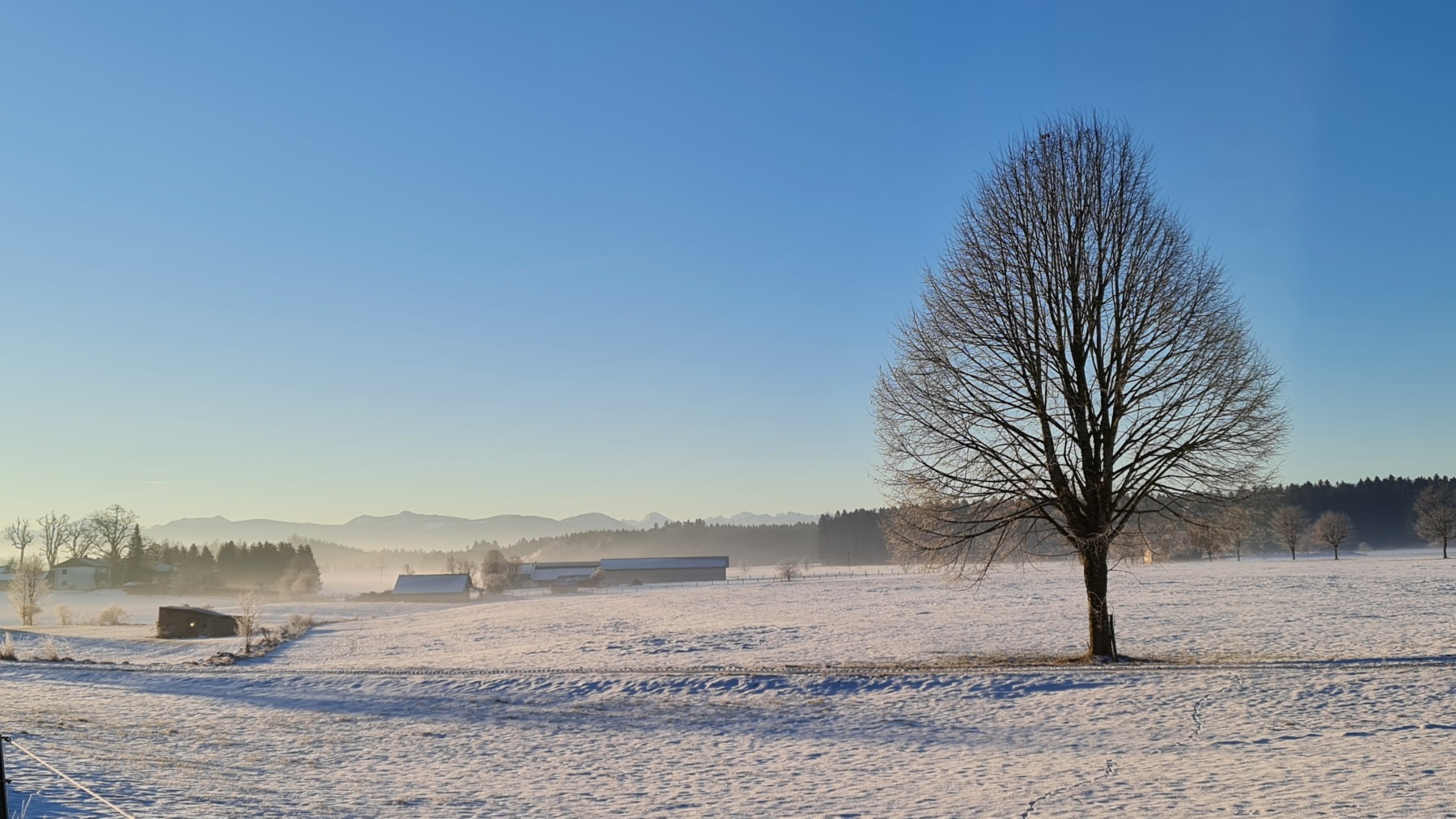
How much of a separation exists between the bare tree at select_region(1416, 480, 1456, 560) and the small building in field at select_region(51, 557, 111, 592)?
552ft

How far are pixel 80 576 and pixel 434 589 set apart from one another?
5501 cm

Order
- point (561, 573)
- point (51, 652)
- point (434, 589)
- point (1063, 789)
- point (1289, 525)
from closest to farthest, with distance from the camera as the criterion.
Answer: point (1063, 789)
point (51, 652)
point (1289, 525)
point (434, 589)
point (561, 573)

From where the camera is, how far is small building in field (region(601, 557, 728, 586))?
440 feet

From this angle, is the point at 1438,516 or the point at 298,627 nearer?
the point at 298,627

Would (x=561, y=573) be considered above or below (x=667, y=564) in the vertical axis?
below

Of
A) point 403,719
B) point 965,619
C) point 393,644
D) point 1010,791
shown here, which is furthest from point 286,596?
point 1010,791

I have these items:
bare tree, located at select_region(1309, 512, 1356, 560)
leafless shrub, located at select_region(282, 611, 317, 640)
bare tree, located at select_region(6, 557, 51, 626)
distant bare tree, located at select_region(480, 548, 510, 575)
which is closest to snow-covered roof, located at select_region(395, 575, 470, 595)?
distant bare tree, located at select_region(480, 548, 510, 575)

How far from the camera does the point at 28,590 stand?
81.4m

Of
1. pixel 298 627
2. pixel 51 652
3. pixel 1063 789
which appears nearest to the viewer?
pixel 1063 789

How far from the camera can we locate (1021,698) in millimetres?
18375

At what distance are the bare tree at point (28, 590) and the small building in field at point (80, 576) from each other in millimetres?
48099

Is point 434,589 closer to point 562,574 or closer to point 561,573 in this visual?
point 562,574

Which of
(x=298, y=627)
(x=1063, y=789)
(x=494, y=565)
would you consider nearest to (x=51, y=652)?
(x=298, y=627)

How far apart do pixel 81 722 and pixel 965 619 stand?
31796mm
